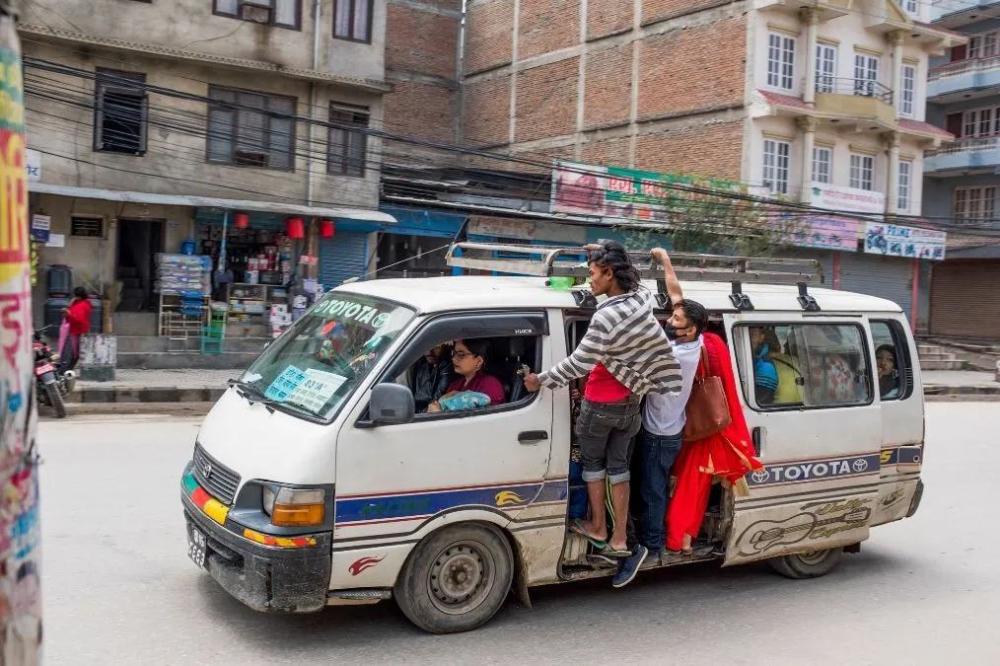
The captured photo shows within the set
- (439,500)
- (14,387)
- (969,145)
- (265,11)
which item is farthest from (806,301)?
(969,145)

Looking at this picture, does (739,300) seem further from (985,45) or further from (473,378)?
(985,45)

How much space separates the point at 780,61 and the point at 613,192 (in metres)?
7.15

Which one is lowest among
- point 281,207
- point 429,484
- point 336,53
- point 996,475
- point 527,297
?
point 996,475

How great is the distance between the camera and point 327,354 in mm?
5316

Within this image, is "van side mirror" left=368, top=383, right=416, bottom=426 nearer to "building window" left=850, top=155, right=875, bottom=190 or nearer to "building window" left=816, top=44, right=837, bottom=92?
"building window" left=816, top=44, right=837, bottom=92

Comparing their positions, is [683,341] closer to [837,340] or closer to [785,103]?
[837,340]

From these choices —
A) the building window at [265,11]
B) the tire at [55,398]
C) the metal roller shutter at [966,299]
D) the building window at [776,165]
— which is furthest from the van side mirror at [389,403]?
the metal roller shutter at [966,299]

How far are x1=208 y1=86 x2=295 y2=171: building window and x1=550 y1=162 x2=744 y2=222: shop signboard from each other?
8.06 m

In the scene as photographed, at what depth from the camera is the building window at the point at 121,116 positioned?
1920 cm

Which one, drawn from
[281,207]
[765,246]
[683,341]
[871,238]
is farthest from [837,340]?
[871,238]

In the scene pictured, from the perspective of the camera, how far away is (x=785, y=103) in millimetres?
28297

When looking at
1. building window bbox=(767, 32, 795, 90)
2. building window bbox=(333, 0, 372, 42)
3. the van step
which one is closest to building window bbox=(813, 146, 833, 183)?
building window bbox=(767, 32, 795, 90)

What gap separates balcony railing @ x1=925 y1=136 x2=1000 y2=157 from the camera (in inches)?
1428

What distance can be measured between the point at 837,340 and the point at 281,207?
15.8 metres
